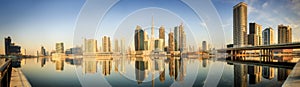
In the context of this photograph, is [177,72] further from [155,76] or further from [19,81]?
[19,81]

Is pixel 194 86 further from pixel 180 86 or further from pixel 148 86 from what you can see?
pixel 148 86

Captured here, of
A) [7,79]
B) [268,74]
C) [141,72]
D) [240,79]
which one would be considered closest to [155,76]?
[141,72]

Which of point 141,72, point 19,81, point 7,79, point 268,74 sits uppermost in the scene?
point 7,79

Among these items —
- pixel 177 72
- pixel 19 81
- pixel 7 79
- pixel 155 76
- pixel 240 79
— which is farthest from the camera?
pixel 177 72

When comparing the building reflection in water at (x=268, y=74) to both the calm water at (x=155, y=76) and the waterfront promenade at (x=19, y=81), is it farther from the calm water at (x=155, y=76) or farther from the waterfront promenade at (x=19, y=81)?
the waterfront promenade at (x=19, y=81)

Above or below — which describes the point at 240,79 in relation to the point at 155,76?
above

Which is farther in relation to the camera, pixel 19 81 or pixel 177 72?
pixel 177 72

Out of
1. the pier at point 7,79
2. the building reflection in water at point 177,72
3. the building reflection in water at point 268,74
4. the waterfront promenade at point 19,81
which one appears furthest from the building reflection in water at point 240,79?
the waterfront promenade at point 19,81

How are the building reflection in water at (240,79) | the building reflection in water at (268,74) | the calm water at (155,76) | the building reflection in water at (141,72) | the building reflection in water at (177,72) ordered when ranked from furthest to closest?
the building reflection in water at (177,72) < the building reflection in water at (141,72) < the building reflection in water at (268,74) < the calm water at (155,76) < the building reflection in water at (240,79)

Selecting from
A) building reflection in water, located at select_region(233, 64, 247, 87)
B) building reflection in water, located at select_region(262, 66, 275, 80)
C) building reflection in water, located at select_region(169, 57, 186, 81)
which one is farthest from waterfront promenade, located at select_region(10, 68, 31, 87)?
building reflection in water, located at select_region(262, 66, 275, 80)

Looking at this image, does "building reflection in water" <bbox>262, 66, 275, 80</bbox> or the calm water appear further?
"building reflection in water" <bbox>262, 66, 275, 80</bbox>

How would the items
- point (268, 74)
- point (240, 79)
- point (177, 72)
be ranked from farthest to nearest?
point (177, 72) → point (268, 74) → point (240, 79)

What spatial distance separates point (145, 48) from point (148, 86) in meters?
41.4

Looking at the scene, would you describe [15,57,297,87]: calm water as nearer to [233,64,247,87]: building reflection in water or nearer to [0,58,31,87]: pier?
[233,64,247,87]: building reflection in water
